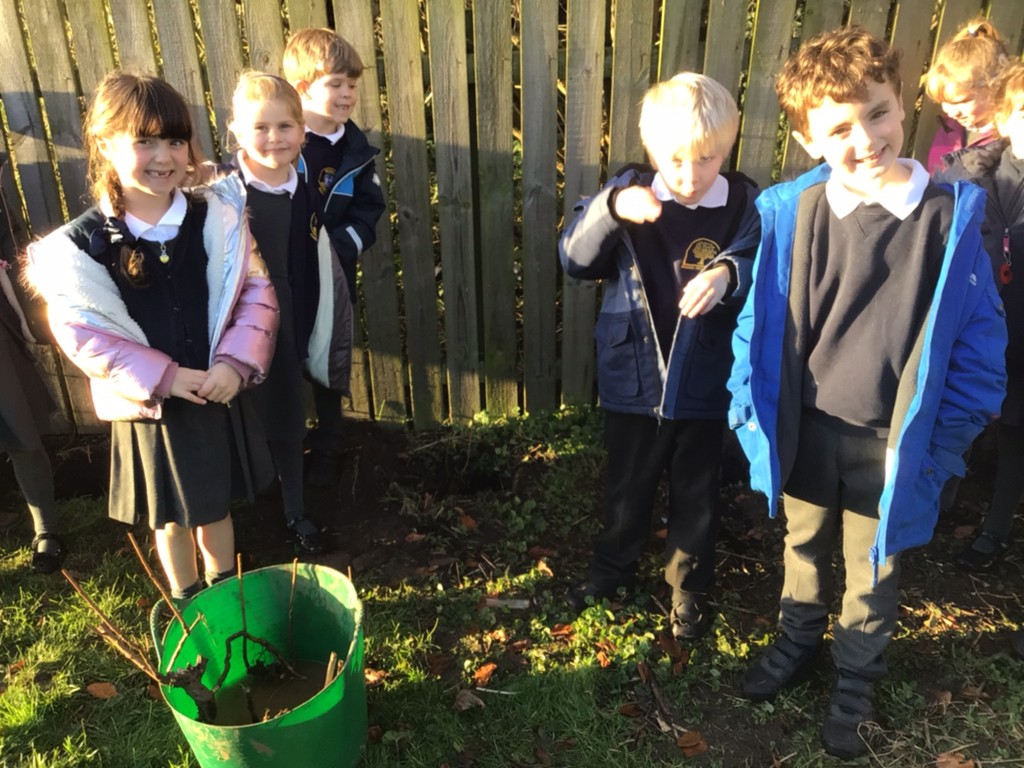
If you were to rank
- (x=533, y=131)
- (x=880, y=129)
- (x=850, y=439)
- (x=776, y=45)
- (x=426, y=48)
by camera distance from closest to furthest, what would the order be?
(x=880, y=129) → (x=850, y=439) → (x=776, y=45) → (x=533, y=131) → (x=426, y=48)

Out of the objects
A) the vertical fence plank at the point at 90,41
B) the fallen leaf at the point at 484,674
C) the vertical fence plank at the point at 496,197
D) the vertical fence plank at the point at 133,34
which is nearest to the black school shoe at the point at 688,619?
the fallen leaf at the point at 484,674

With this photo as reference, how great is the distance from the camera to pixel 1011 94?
2.73 meters

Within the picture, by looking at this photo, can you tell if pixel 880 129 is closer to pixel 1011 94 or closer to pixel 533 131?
pixel 1011 94

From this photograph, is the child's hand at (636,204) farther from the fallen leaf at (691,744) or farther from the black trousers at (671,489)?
the fallen leaf at (691,744)

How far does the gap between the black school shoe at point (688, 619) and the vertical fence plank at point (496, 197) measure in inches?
64.7

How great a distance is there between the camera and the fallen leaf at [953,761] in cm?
269

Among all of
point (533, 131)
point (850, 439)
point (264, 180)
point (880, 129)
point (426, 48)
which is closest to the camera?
point (880, 129)

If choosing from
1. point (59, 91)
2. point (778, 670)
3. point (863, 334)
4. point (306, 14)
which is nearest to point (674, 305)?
point (863, 334)

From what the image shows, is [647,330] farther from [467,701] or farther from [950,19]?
[950,19]

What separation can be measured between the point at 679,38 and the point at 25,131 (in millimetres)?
3143

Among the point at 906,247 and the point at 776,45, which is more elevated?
the point at 776,45

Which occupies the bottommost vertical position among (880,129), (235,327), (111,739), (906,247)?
(111,739)

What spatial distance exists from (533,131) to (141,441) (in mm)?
→ 2242

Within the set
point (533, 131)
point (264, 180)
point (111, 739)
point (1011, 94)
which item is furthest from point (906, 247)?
point (111, 739)
